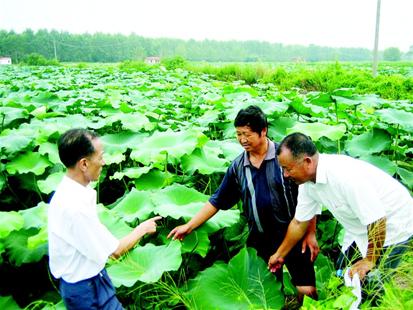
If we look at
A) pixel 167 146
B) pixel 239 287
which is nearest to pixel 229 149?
pixel 167 146

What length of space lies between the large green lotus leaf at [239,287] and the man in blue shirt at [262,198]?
20cm

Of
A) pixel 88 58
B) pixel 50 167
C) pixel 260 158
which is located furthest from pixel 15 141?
pixel 88 58

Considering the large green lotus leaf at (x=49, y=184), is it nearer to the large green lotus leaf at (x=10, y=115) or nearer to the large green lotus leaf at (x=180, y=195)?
the large green lotus leaf at (x=180, y=195)

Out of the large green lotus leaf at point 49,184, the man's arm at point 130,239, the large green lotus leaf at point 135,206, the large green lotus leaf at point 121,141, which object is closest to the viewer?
the man's arm at point 130,239

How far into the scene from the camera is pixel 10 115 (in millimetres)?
5570

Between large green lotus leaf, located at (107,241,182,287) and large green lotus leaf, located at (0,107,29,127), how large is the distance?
12.6ft

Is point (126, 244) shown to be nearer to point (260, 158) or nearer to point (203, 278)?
point (203, 278)

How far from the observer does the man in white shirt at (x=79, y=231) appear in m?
1.71

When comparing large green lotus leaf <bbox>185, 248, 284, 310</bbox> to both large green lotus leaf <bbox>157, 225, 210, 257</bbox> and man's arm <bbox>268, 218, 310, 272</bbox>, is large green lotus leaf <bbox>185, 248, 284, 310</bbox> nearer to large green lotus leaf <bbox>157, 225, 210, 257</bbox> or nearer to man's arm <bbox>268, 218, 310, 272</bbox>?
man's arm <bbox>268, 218, 310, 272</bbox>

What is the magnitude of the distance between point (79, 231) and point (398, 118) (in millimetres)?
3168

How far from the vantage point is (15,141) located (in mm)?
4055

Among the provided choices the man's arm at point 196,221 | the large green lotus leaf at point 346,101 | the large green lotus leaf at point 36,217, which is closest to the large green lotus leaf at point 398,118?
the large green lotus leaf at point 346,101

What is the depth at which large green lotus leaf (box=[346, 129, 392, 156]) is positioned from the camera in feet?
12.5

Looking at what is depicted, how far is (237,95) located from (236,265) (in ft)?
14.5
